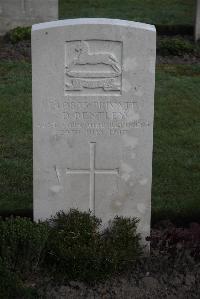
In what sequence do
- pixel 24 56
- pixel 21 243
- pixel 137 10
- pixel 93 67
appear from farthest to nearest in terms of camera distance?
1. pixel 137 10
2. pixel 24 56
3. pixel 93 67
4. pixel 21 243

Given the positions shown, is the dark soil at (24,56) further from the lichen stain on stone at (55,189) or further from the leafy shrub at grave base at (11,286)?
the leafy shrub at grave base at (11,286)

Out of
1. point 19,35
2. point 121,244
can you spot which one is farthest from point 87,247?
point 19,35

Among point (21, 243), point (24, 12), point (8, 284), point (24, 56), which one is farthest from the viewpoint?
point (24, 12)

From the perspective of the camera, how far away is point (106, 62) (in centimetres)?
578

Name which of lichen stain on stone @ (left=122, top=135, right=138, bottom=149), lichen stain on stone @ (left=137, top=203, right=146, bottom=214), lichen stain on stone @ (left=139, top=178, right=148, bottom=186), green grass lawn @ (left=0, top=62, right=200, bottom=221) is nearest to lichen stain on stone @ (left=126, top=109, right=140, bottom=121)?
lichen stain on stone @ (left=122, top=135, right=138, bottom=149)

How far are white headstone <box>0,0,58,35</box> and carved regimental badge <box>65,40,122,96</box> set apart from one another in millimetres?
9537

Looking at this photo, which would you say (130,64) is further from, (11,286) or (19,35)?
(19,35)

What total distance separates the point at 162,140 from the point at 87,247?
12.4 ft

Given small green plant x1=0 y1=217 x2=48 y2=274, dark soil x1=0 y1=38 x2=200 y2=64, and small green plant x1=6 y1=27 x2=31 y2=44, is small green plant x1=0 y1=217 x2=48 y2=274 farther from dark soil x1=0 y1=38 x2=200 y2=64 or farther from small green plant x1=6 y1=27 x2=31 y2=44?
small green plant x1=6 y1=27 x2=31 y2=44

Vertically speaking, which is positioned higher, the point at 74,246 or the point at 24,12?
the point at 24,12

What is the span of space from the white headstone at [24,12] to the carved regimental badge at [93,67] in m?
9.54

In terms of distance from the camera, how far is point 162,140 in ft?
30.7

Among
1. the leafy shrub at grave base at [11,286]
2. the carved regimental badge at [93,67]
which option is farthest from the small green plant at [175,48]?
the leafy shrub at grave base at [11,286]

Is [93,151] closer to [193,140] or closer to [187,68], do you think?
[193,140]
